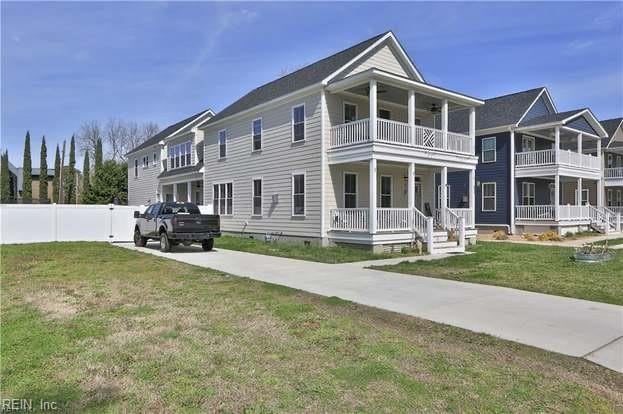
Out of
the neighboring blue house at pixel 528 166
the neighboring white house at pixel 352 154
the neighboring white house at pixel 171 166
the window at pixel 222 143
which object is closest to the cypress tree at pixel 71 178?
the neighboring white house at pixel 171 166

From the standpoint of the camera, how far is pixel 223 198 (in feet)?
83.7

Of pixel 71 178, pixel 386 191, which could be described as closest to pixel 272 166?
pixel 386 191

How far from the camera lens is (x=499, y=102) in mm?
30391

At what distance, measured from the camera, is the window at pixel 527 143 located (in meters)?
28.3

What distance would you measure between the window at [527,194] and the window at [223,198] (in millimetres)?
17684

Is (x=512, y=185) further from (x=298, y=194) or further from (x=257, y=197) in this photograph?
(x=257, y=197)

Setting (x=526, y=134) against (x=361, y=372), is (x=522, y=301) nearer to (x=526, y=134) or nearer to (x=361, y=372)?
(x=361, y=372)

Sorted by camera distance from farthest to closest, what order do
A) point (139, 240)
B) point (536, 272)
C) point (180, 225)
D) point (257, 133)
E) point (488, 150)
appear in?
point (488, 150)
point (257, 133)
point (139, 240)
point (180, 225)
point (536, 272)

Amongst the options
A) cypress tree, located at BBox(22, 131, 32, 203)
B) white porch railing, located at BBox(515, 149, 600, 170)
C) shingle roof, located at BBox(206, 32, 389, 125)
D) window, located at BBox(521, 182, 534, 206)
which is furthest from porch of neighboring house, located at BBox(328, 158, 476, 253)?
cypress tree, located at BBox(22, 131, 32, 203)

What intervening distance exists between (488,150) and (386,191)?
439 inches

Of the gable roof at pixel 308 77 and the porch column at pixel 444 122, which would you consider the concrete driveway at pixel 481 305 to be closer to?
the porch column at pixel 444 122

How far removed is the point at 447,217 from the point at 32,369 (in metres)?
16.9

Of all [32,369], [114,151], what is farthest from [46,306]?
[114,151]

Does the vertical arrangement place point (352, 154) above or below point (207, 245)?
above
